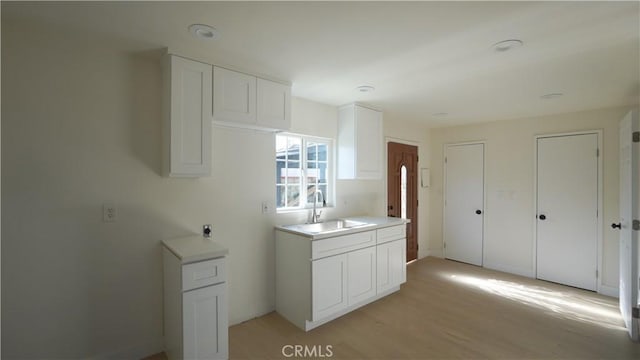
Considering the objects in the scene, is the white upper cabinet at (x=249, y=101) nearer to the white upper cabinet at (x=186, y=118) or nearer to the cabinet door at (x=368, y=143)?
the white upper cabinet at (x=186, y=118)

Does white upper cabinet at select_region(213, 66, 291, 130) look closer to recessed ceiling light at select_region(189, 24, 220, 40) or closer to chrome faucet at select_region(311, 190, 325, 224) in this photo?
recessed ceiling light at select_region(189, 24, 220, 40)

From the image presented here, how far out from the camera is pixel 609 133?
369 centimetres

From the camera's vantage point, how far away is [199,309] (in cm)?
192

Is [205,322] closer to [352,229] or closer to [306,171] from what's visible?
[352,229]

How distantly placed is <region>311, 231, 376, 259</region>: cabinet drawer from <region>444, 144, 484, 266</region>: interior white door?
2459 millimetres

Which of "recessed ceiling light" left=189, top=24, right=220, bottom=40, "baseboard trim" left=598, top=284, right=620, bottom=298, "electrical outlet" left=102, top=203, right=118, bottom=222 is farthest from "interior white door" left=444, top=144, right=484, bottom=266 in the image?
"electrical outlet" left=102, top=203, right=118, bottom=222

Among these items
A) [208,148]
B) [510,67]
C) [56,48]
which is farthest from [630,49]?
[56,48]

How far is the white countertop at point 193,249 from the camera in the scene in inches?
74.8

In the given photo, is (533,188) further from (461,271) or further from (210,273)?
(210,273)

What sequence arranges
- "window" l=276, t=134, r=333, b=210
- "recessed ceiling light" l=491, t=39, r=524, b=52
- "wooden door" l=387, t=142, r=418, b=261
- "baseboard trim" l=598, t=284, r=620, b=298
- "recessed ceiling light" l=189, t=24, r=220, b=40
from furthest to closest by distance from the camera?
"wooden door" l=387, t=142, r=418, b=261
"baseboard trim" l=598, t=284, r=620, b=298
"window" l=276, t=134, r=333, b=210
"recessed ceiling light" l=491, t=39, r=524, b=52
"recessed ceiling light" l=189, t=24, r=220, b=40

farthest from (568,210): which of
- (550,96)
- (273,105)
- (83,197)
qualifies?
(83,197)

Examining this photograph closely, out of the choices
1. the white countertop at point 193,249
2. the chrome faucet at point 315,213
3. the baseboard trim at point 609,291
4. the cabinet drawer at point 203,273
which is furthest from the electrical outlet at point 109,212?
the baseboard trim at point 609,291

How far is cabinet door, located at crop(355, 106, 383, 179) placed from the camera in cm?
366

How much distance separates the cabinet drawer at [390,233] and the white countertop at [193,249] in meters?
1.89
